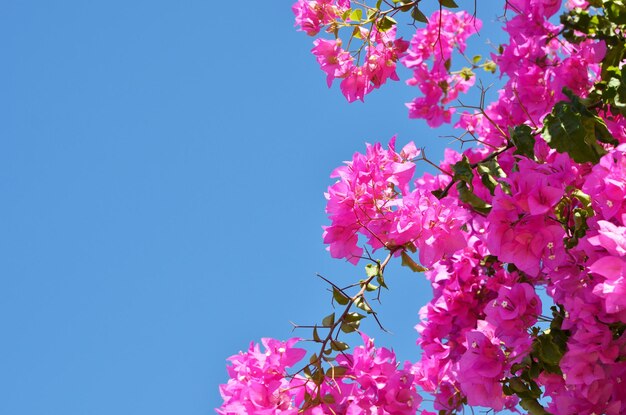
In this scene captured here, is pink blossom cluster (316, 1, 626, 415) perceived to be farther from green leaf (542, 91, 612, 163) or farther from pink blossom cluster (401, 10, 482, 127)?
pink blossom cluster (401, 10, 482, 127)

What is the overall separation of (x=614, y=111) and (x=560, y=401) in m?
0.82

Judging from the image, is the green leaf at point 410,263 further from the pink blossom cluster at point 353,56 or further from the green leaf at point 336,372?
the pink blossom cluster at point 353,56

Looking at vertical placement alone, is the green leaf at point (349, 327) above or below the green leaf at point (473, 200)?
below

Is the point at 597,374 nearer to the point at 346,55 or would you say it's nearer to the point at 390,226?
the point at 390,226

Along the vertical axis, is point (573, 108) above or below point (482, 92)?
below

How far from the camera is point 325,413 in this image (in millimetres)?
2229

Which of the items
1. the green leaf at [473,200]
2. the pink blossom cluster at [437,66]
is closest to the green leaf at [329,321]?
the green leaf at [473,200]

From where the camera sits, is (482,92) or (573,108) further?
(482,92)

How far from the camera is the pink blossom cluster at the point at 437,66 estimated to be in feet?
13.7

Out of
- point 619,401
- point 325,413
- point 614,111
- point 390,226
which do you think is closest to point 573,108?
point 614,111

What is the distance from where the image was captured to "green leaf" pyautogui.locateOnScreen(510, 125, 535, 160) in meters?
2.30

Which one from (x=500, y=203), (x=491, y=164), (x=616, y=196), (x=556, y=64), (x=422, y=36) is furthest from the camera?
(x=422, y=36)

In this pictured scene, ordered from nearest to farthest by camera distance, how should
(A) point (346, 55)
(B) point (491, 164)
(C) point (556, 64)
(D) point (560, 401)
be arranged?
1. (D) point (560, 401)
2. (B) point (491, 164)
3. (A) point (346, 55)
4. (C) point (556, 64)

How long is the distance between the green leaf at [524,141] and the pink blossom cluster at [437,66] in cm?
184
